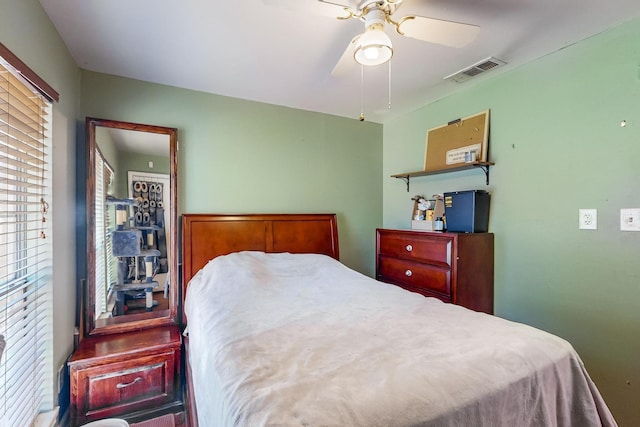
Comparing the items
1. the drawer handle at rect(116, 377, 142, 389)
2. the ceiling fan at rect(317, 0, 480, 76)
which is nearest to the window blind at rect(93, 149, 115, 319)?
the drawer handle at rect(116, 377, 142, 389)

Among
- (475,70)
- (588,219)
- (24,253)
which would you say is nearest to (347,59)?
(475,70)

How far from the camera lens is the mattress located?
817 mm

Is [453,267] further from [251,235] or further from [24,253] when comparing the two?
[24,253]

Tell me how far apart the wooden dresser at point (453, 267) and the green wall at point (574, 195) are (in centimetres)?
12

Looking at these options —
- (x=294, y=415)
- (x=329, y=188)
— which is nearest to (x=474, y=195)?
(x=329, y=188)

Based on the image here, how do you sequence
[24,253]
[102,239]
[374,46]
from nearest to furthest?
1. [374,46]
2. [24,253]
3. [102,239]

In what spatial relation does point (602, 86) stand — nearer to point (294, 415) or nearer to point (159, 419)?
point (294, 415)

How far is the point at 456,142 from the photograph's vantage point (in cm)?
255

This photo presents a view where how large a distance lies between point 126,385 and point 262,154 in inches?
78.6

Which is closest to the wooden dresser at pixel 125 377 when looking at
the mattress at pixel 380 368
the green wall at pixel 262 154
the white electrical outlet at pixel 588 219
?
the mattress at pixel 380 368

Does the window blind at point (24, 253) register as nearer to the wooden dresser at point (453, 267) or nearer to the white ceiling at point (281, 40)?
the white ceiling at point (281, 40)

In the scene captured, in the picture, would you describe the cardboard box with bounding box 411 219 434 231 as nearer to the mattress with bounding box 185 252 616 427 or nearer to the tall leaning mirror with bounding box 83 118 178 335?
the mattress with bounding box 185 252 616 427

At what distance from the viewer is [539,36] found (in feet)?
5.81

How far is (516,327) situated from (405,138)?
224 cm
